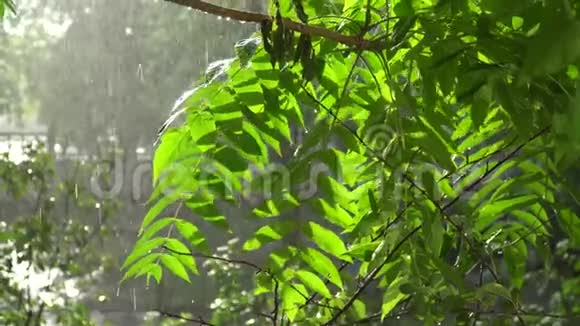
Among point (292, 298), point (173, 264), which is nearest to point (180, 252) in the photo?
point (173, 264)

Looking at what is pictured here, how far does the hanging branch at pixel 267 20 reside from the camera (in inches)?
19.5

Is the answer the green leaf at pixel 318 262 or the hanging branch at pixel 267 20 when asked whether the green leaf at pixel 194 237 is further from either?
the hanging branch at pixel 267 20

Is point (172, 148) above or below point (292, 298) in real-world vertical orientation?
above

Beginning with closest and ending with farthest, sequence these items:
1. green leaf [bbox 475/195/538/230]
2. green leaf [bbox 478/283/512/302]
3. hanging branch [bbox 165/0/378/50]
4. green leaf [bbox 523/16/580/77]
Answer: green leaf [bbox 523/16/580/77], hanging branch [bbox 165/0/378/50], green leaf [bbox 478/283/512/302], green leaf [bbox 475/195/538/230]

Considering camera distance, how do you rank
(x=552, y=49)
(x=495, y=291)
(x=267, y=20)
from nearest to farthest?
1. (x=552, y=49)
2. (x=267, y=20)
3. (x=495, y=291)

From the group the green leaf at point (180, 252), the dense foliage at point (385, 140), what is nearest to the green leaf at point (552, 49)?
the dense foliage at point (385, 140)

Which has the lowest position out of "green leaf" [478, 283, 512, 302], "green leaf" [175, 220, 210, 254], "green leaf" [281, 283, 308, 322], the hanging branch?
"green leaf" [281, 283, 308, 322]

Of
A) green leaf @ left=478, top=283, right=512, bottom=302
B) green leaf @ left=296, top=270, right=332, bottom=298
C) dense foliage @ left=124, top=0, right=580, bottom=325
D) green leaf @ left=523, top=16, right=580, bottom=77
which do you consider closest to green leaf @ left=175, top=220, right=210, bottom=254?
dense foliage @ left=124, top=0, right=580, bottom=325

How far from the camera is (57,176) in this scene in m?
1.37

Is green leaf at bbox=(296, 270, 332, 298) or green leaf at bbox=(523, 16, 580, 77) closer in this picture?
green leaf at bbox=(523, 16, 580, 77)

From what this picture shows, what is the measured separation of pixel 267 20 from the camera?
51cm

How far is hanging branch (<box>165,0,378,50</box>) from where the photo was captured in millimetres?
494

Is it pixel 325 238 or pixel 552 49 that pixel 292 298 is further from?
pixel 552 49

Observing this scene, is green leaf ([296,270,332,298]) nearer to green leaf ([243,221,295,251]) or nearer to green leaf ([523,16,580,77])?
green leaf ([243,221,295,251])
